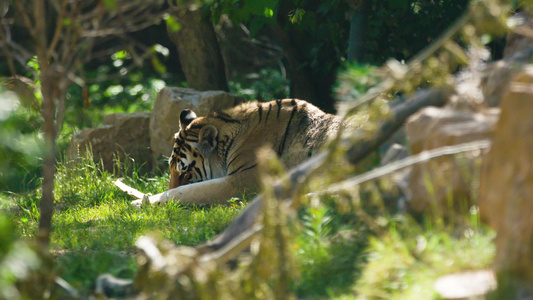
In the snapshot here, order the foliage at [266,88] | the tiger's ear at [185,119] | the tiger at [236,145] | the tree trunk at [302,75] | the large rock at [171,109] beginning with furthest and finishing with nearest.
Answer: the foliage at [266,88], the tree trunk at [302,75], the large rock at [171,109], the tiger's ear at [185,119], the tiger at [236,145]

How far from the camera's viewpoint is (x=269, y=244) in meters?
2.56

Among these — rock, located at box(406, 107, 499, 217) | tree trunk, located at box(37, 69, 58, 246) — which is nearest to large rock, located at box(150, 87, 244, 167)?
tree trunk, located at box(37, 69, 58, 246)

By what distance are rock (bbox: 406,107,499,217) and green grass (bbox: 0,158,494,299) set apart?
0.11 metres

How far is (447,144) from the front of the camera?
3.07 meters

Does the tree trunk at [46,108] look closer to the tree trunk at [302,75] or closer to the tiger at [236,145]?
the tiger at [236,145]

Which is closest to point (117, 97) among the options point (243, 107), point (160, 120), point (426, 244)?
point (160, 120)

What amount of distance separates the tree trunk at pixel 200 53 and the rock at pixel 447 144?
6.14 m

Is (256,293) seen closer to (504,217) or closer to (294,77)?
(504,217)

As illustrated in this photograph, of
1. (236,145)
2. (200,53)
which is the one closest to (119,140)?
(200,53)

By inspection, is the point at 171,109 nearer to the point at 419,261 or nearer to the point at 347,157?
the point at 347,157

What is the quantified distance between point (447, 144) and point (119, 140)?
5994 mm

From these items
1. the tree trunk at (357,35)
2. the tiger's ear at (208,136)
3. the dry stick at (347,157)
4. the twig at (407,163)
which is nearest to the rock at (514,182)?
the twig at (407,163)

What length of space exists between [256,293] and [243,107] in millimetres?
4079

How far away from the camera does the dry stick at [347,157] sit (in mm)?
2986
